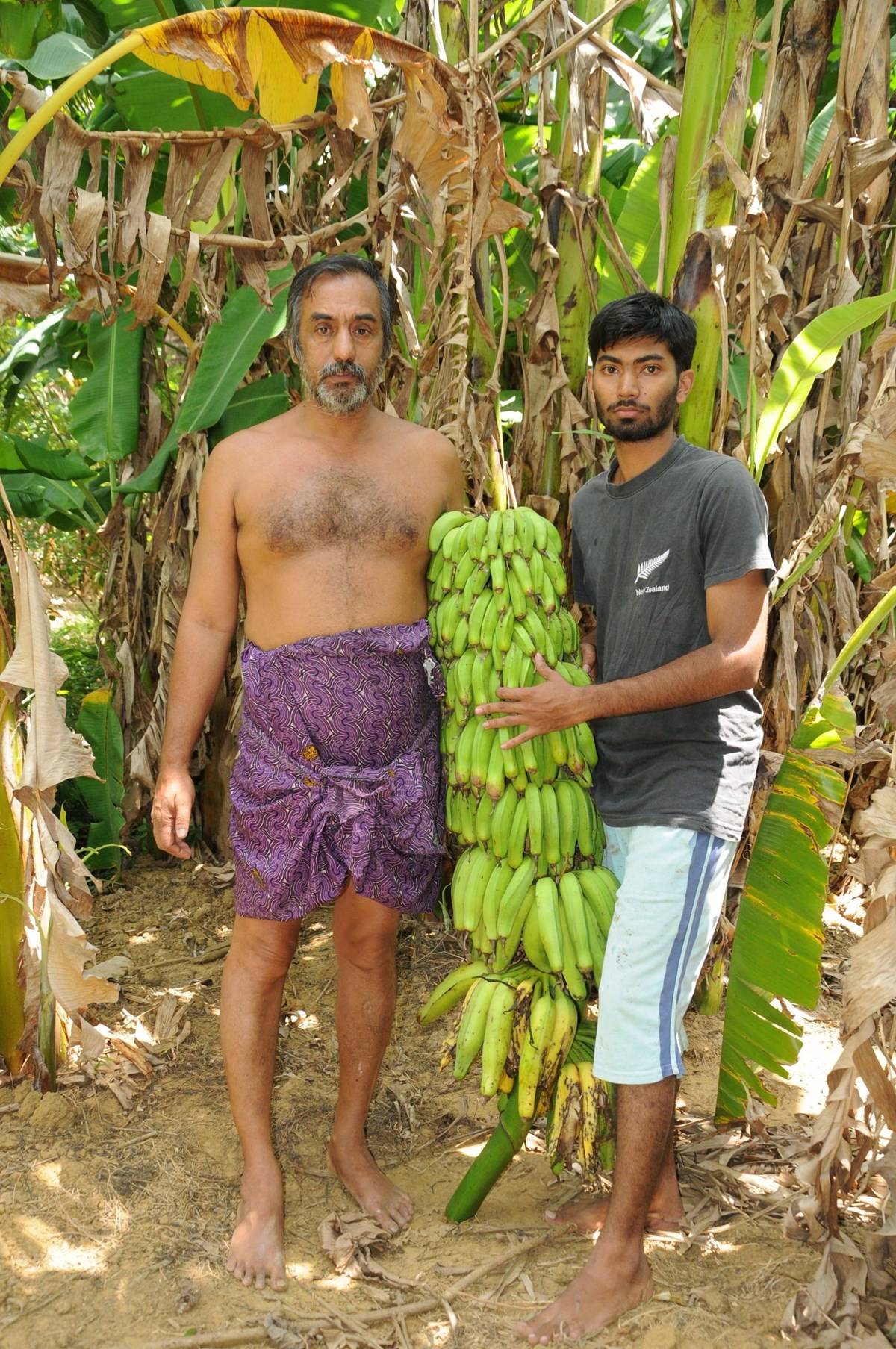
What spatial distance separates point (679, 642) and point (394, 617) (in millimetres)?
673

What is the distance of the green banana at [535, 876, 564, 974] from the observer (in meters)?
2.35

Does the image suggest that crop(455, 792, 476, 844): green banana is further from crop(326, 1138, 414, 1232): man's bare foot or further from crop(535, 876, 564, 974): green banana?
crop(326, 1138, 414, 1232): man's bare foot

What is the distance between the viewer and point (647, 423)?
249 centimetres

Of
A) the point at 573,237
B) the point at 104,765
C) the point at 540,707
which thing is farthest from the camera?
the point at 104,765

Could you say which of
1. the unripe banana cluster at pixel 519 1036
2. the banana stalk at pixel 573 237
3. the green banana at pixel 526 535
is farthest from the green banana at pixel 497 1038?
the banana stalk at pixel 573 237

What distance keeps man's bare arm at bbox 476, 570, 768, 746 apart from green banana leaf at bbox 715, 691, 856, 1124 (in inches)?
20.7

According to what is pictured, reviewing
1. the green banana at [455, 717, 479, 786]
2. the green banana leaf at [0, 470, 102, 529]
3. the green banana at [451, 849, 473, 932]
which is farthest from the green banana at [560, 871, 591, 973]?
the green banana leaf at [0, 470, 102, 529]

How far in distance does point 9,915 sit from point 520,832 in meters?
1.65

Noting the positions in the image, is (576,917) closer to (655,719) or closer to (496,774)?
(496,774)

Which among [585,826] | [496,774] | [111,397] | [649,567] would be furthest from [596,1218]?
[111,397]

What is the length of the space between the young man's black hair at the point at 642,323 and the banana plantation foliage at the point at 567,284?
1.14 ft

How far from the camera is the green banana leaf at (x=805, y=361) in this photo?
8.42 feet

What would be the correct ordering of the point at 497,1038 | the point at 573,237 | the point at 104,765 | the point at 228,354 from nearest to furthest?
the point at 497,1038 → the point at 573,237 → the point at 228,354 → the point at 104,765

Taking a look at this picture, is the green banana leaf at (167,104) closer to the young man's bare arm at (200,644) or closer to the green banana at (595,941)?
the young man's bare arm at (200,644)
